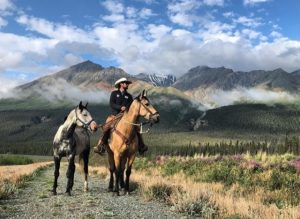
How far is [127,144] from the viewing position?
55.0 feet

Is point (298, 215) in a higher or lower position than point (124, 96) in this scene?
lower

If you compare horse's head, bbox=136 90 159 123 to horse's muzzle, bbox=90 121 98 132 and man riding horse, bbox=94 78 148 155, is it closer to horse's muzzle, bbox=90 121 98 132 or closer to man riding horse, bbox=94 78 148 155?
man riding horse, bbox=94 78 148 155

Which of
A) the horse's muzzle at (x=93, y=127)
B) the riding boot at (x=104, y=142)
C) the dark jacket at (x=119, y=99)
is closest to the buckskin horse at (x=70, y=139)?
the horse's muzzle at (x=93, y=127)

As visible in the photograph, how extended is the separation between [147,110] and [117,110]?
9.10 feet

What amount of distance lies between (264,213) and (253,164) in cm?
1233

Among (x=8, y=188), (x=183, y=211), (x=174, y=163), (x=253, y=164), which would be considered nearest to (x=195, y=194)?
(x=183, y=211)

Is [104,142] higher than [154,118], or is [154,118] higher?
[154,118]

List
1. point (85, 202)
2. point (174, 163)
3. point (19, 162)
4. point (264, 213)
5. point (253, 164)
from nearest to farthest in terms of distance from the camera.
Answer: point (264, 213) < point (85, 202) < point (253, 164) < point (174, 163) < point (19, 162)

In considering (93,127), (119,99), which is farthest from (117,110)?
(93,127)

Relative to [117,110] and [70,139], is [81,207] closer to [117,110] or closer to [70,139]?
[70,139]

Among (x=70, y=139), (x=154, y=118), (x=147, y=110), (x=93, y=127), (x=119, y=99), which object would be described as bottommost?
(x=70, y=139)

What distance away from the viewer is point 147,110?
642 inches

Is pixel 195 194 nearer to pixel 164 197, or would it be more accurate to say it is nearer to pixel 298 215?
pixel 164 197

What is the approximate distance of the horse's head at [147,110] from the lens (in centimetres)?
1581
